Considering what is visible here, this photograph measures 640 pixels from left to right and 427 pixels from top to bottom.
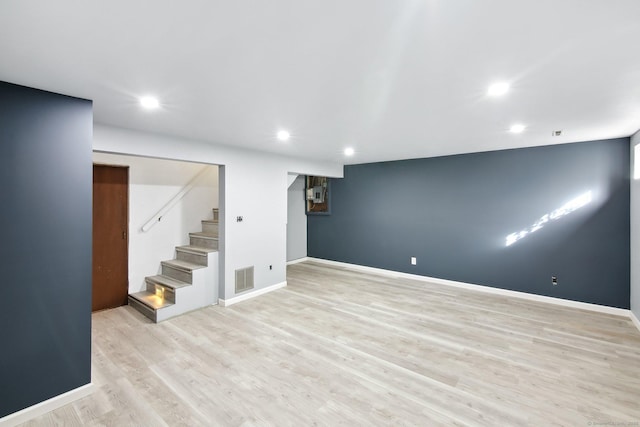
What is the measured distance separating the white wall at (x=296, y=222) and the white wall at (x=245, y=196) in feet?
A: 6.03

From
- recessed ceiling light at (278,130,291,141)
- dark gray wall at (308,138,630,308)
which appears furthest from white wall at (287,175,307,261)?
recessed ceiling light at (278,130,291,141)

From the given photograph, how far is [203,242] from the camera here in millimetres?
4734

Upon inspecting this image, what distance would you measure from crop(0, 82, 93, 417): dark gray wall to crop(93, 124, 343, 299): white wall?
1.05 meters

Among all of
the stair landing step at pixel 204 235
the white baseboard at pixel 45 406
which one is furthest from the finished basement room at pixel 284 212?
the stair landing step at pixel 204 235

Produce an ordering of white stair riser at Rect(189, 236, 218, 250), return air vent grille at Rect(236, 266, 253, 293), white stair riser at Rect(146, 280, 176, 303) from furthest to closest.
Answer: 1. white stair riser at Rect(189, 236, 218, 250)
2. return air vent grille at Rect(236, 266, 253, 293)
3. white stair riser at Rect(146, 280, 176, 303)

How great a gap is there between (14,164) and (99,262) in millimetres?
2398

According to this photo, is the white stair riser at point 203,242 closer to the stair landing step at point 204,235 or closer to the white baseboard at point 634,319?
the stair landing step at point 204,235

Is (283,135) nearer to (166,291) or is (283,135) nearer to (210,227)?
(210,227)

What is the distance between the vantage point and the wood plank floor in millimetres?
2064

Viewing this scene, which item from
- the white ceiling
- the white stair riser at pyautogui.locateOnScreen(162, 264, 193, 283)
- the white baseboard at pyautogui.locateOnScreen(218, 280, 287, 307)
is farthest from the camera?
the white baseboard at pyautogui.locateOnScreen(218, 280, 287, 307)

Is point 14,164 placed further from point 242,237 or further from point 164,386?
point 242,237

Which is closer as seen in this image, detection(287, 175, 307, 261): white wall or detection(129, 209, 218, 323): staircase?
detection(129, 209, 218, 323): staircase

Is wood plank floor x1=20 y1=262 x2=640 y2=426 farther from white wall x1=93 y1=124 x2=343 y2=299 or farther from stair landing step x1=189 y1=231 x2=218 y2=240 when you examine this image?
stair landing step x1=189 y1=231 x2=218 y2=240

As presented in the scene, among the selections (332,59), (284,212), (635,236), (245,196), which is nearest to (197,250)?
(245,196)
